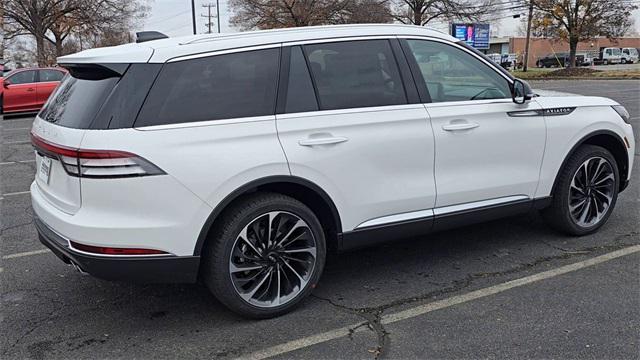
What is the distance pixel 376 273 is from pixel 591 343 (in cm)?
158

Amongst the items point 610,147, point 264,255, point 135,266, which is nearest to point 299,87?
point 264,255

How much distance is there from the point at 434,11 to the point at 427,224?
40837 mm

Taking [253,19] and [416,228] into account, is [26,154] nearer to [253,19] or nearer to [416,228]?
[416,228]

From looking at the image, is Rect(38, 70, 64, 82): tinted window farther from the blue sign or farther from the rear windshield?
the blue sign

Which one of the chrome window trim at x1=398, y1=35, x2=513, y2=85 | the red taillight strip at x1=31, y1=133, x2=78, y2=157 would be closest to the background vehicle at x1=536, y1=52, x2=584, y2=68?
the chrome window trim at x1=398, y1=35, x2=513, y2=85

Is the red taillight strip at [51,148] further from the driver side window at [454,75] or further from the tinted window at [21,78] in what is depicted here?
the tinted window at [21,78]

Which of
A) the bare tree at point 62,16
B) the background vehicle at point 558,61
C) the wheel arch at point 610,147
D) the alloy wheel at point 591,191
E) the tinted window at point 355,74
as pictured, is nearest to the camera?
the tinted window at point 355,74

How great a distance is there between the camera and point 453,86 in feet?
14.1

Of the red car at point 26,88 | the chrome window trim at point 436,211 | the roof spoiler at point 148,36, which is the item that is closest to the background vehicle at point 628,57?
the red car at point 26,88

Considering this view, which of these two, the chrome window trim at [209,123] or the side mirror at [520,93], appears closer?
the chrome window trim at [209,123]

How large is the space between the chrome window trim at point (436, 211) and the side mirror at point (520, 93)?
2.47 ft

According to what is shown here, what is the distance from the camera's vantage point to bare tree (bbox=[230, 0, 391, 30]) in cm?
3972

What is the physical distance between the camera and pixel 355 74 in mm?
3891

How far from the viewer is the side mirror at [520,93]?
4398mm
